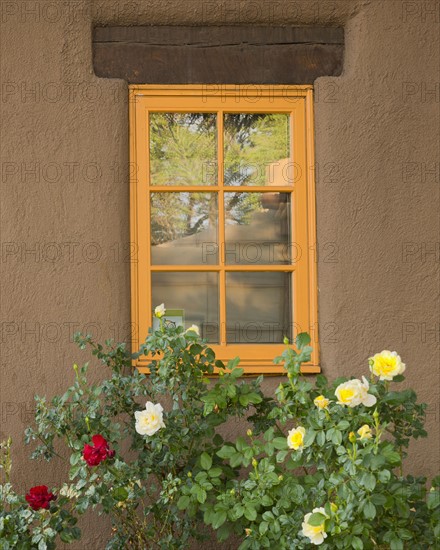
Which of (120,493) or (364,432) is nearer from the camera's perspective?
(364,432)

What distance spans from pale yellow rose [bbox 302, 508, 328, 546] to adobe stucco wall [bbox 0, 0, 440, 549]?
4.04ft

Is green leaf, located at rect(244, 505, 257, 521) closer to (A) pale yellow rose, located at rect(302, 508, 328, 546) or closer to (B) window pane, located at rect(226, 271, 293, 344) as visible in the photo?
(A) pale yellow rose, located at rect(302, 508, 328, 546)

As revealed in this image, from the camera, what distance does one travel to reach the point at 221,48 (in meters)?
5.09

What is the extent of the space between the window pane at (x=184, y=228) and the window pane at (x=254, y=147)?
0.21 meters

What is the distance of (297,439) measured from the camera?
395 cm

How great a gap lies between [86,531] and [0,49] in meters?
2.68

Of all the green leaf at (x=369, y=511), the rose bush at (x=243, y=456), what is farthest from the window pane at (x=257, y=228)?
the green leaf at (x=369, y=511)

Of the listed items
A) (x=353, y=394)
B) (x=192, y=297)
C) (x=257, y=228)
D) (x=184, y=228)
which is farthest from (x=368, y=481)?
(x=184, y=228)

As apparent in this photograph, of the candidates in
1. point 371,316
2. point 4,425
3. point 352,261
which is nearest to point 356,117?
point 352,261

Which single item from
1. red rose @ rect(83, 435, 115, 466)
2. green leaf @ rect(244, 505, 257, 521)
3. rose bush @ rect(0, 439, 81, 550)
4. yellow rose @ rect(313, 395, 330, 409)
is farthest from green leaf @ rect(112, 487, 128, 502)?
yellow rose @ rect(313, 395, 330, 409)

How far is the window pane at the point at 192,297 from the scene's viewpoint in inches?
198

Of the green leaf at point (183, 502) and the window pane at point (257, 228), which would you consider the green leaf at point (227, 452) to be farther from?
the window pane at point (257, 228)

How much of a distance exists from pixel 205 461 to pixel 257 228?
1.48 metres

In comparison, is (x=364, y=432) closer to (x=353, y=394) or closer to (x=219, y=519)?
(x=353, y=394)
